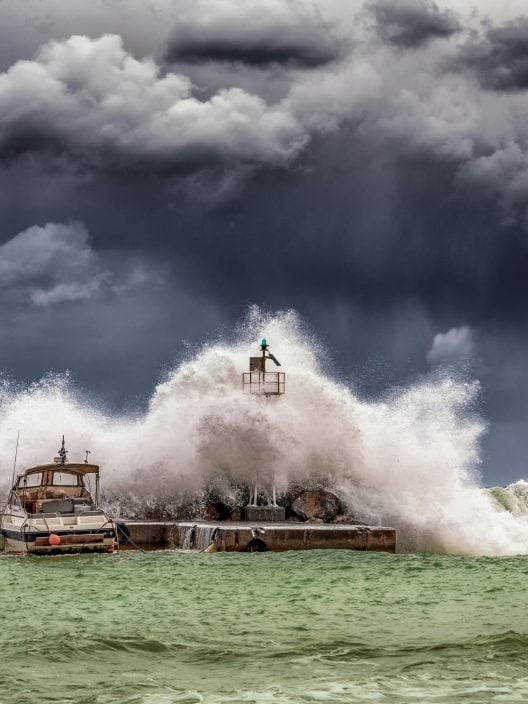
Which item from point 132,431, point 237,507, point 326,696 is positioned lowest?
point 326,696

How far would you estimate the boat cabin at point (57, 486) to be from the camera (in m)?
Answer: 26.5

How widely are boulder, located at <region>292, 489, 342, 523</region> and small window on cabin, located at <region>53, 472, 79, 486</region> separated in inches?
234

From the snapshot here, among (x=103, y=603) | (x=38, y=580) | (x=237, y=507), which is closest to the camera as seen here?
(x=103, y=603)

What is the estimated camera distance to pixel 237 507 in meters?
31.4

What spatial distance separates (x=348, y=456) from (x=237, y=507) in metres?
3.89

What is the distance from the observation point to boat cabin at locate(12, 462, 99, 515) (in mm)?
26516

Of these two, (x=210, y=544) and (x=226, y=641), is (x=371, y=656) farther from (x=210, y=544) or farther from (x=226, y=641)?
(x=210, y=544)

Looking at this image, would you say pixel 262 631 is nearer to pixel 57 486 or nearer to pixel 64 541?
pixel 64 541

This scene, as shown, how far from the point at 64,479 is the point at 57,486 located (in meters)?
0.64

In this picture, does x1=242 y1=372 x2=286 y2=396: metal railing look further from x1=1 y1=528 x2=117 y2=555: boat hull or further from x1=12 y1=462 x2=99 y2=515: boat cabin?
x1=1 y1=528 x2=117 y2=555: boat hull

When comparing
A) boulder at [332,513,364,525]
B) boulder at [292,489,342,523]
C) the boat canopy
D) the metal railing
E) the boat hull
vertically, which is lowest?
the boat hull

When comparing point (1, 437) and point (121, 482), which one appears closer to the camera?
point (121, 482)

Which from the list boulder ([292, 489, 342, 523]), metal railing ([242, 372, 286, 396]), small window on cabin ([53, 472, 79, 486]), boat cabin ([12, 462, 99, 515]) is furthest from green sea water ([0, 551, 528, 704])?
metal railing ([242, 372, 286, 396])

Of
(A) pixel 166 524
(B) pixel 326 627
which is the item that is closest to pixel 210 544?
(A) pixel 166 524
